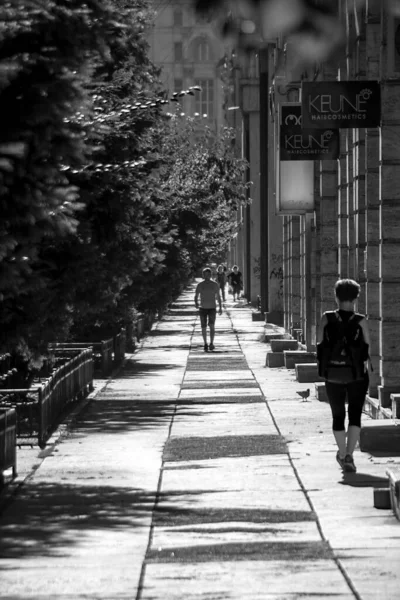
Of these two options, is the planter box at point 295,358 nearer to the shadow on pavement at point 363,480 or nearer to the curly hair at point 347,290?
the curly hair at point 347,290

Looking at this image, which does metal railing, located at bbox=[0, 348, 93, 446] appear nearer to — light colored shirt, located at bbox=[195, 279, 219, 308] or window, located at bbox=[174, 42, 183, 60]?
window, located at bbox=[174, 42, 183, 60]

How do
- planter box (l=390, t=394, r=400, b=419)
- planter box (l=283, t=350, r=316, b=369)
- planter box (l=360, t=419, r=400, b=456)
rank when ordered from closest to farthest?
planter box (l=360, t=419, r=400, b=456) < planter box (l=390, t=394, r=400, b=419) < planter box (l=283, t=350, r=316, b=369)

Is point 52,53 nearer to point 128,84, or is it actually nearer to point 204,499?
point 204,499

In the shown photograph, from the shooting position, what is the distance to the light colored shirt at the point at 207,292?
1441 inches

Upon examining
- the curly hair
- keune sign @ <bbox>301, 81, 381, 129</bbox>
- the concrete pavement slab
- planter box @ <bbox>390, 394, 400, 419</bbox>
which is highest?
keune sign @ <bbox>301, 81, 381, 129</bbox>

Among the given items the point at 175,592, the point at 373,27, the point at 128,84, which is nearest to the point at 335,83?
the point at 373,27

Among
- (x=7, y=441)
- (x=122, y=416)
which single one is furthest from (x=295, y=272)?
(x=7, y=441)

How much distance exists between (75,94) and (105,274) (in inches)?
327

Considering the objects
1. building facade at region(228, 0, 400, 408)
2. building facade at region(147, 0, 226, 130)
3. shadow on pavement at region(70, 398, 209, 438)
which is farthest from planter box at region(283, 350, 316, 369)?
shadow on pavement at region(70, 398, 209, 438)

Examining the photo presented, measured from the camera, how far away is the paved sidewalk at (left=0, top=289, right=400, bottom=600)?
855cm

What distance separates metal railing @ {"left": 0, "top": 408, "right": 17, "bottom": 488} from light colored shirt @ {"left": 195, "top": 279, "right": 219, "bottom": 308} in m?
22.9

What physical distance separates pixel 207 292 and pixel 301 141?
12.6 metres

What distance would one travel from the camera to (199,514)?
36.4 ft

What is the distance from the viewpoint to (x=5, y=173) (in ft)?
29.8
